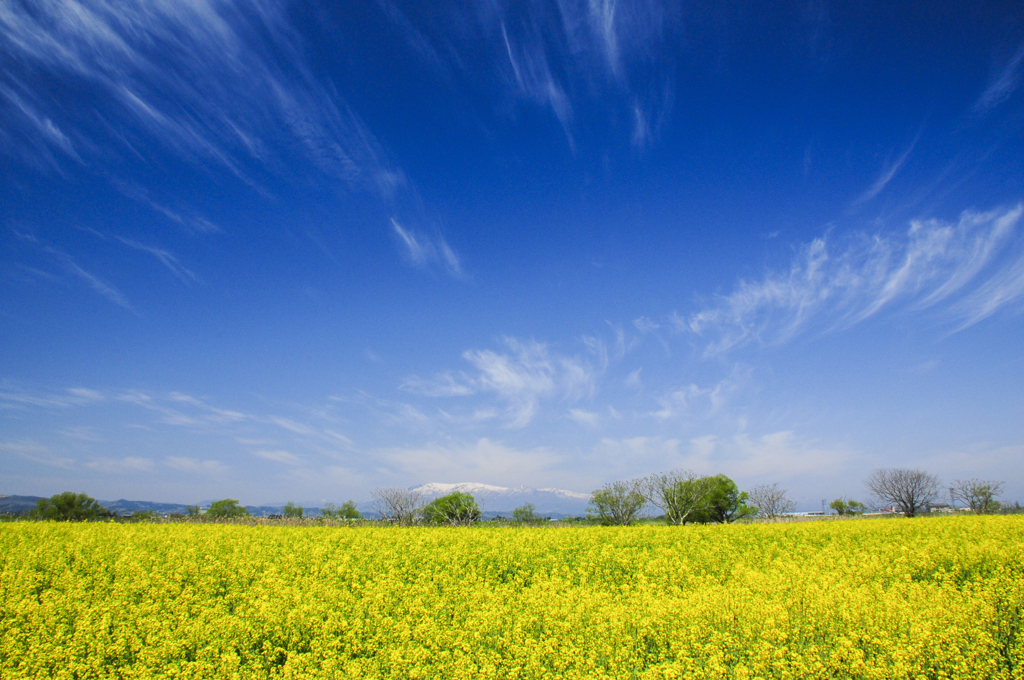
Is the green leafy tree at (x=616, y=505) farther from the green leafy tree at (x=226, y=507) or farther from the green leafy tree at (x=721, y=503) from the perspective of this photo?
the green leafy tree at (x=226, y=507)

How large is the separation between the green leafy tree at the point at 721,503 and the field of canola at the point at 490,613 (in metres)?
51.6

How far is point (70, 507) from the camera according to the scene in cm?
4341

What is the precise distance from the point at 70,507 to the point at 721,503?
243 feet

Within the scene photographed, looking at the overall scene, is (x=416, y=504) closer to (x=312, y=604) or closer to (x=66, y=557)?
(x=66, y=557)

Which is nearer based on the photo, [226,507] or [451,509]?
[451,509]

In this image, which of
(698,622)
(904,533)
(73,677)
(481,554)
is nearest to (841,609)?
(698,622)

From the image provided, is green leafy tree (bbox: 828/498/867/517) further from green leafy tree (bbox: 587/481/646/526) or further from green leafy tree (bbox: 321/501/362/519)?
green leafy tree (bbox: 321/501/362/519)

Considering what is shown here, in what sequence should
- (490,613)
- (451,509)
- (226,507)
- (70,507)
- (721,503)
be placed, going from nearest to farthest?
(490,613) → (70,507) → (451,509) → (721,503) → (226,507)

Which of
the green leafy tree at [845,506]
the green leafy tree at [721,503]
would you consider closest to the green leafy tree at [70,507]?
the green leafy tree at [721,503]

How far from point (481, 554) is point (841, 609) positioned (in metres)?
10.3

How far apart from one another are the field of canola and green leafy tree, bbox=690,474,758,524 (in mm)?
51571

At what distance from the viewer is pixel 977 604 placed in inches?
324

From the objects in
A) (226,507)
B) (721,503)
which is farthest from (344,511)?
(721,503)

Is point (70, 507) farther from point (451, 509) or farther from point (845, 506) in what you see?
point (845, 506)
